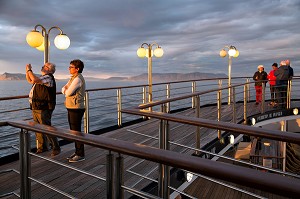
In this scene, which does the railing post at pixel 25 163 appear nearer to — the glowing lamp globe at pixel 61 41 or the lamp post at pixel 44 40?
the lamp post at pixel 44 40

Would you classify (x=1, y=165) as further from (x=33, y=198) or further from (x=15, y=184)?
(x=33, y=198)

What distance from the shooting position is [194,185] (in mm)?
4645

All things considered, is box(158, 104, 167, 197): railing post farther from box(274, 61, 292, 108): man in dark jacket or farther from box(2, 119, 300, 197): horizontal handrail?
box(274, 61, 292, 108): man in dark jacket

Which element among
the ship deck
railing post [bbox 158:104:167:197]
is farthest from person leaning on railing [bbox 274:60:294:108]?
railing post [bbox 158:104:167:197]

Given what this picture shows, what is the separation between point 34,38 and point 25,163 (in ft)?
9.75

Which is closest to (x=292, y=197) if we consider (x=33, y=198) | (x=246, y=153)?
(x=33, y=198)

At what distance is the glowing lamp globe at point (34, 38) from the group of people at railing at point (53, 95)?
1.00 meters

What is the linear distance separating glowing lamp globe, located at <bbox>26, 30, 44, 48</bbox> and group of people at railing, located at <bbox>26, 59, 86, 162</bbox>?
39.4 inches

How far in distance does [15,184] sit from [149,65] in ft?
16.7

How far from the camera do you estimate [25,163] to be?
171 cm

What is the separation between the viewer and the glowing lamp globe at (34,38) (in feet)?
13.6

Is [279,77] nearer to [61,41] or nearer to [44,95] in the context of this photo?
[61,41]

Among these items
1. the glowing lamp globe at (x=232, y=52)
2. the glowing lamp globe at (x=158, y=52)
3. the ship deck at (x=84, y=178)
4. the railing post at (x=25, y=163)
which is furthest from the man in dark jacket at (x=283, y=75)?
the railing post at (x=25, y=163)

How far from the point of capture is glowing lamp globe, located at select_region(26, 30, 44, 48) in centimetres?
416
